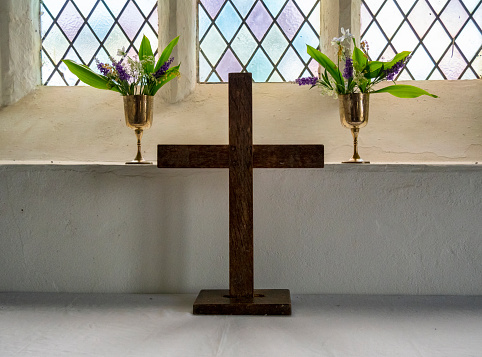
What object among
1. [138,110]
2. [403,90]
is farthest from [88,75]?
[403,90]

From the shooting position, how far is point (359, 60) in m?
2.27

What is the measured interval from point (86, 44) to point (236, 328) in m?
2.08

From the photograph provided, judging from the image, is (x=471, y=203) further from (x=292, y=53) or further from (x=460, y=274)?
(x=292, y=53)

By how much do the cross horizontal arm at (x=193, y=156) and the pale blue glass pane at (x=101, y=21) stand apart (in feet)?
4.57

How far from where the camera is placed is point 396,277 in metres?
2.11

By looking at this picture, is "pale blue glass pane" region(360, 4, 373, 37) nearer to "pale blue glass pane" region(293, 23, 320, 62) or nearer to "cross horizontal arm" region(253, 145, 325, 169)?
"pale blue glass pane" region(293, 23, 320, 62)

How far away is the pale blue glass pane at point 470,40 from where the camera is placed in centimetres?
289

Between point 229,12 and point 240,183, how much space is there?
1.47m

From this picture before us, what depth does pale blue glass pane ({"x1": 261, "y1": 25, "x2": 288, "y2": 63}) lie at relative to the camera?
2.94 m

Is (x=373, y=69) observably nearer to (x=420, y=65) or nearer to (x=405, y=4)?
(x=420, y=65)

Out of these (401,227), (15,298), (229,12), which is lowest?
(15,298)

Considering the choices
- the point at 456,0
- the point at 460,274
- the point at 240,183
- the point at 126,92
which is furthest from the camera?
the point at 456,0

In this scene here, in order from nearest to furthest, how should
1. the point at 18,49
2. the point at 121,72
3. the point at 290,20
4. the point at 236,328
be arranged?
1. the point at 236,328
2. the point at 121,72
3. the point at 18,49
4. the point at 290,20

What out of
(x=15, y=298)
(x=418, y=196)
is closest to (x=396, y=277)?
(x=418, y=196)
